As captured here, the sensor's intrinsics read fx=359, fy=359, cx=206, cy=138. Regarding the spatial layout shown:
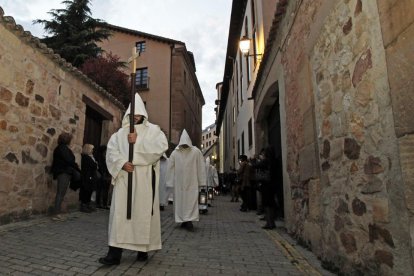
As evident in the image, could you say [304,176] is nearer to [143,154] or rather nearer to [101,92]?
[143,154]

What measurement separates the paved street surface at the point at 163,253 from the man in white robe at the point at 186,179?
0.33 metres

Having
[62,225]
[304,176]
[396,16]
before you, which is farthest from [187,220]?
[396,16]

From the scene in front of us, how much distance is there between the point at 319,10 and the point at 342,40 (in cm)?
93

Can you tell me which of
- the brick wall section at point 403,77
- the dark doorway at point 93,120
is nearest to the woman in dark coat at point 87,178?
the dark doorway at point 93,120

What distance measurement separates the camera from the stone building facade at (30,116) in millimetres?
6016

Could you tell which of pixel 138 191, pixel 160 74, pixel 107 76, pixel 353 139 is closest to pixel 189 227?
pixel 138 191

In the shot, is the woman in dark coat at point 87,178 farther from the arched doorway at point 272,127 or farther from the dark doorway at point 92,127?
the arched doorway at point 272,127

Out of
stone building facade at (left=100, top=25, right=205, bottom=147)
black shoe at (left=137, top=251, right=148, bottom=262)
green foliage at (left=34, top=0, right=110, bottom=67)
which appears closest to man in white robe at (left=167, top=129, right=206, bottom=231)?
black shoe at (left=137, top=251, right=148, bottom=262)

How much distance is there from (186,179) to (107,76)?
10.9 metres

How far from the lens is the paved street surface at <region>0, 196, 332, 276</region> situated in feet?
12.1

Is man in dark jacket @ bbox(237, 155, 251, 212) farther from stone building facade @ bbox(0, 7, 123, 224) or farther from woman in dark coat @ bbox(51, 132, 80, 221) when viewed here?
woman in dark coat @ bbox(51, 132, 80, 221)

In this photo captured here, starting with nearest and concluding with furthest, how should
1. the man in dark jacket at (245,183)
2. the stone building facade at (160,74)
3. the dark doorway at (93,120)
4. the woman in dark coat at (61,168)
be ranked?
1. the woman in dark coat at (61,168)
2. the dark doorway at (93,120)
3. the man in dark jacket at (245,183)
4. the stone building facade at (160,74)

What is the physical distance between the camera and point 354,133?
10.7 ft

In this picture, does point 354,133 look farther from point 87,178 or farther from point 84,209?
point 84,209
